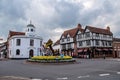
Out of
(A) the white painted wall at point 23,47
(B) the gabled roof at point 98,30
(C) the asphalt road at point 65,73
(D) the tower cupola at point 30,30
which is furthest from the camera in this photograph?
(B) the gabled roof at point 98,30

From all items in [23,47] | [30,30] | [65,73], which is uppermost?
[30,30]

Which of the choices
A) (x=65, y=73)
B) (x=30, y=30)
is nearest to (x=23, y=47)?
(x=30, y=30)

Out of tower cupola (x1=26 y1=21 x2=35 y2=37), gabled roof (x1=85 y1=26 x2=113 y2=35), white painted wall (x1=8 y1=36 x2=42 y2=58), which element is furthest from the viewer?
gabled roof (x1=85 y1=26 x2=113 y2=35)

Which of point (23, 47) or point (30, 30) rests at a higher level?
point (30, 30)

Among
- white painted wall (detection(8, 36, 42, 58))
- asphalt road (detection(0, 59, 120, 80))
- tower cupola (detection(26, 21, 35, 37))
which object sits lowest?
asphalt road (detection(0, 59, 120, 80))

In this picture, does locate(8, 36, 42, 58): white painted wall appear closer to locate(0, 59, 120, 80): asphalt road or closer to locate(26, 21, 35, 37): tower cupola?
locate(26, 21, 35, 37): tower cupola

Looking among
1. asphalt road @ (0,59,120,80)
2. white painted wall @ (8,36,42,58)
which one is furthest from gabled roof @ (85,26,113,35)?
asphalt road @ (0,59,120,80)

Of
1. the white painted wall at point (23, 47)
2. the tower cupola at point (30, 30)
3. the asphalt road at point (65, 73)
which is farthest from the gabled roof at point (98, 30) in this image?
the asphalt road at point (65, 73)

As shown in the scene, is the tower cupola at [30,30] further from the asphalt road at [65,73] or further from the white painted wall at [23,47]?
the asphalt road at [65,73]

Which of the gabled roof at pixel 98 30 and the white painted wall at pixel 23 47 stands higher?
the gabled roof at pixel 98 30

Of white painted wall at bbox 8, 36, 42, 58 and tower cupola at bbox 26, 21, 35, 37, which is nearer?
white painted wall at bbox 8, 36, 42, 58

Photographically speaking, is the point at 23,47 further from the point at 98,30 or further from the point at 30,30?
the point at 98,30

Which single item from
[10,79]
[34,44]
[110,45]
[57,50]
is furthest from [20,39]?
[10,79]

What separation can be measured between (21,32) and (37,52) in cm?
1336
